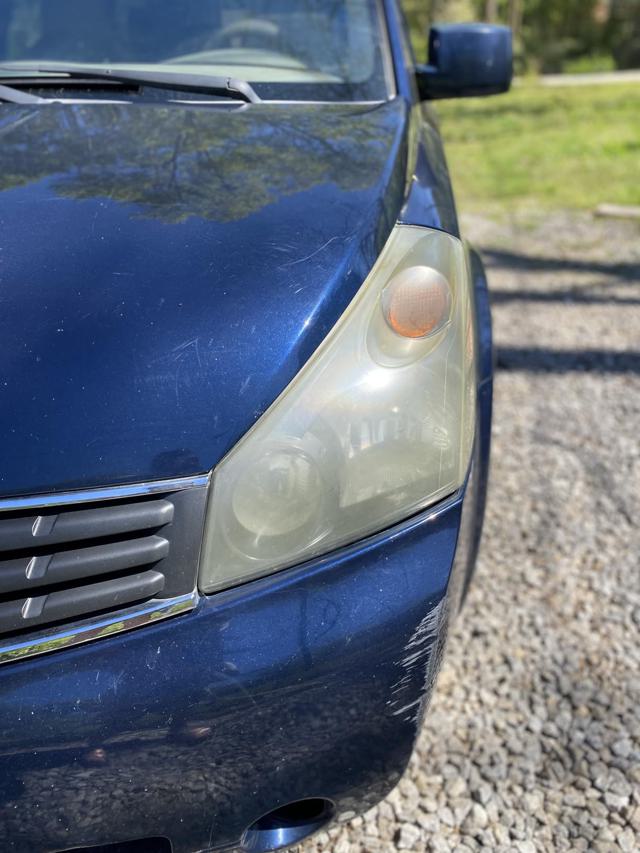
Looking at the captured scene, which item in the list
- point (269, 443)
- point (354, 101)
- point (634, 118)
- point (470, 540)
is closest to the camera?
point (269, 443)

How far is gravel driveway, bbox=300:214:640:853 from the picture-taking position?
5.93 feet

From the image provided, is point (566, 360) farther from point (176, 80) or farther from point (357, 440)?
point (357, 440)

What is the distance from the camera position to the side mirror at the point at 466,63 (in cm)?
285

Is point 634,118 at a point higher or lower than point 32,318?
lower

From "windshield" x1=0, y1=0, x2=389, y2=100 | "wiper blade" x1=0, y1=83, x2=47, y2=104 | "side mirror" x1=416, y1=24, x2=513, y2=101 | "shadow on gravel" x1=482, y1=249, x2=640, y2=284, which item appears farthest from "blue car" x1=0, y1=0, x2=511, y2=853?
"shadow on gravel" x1=482, y1=249, x2=640, y2=284

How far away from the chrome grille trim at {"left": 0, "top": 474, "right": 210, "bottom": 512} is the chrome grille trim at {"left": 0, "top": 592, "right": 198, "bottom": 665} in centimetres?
16

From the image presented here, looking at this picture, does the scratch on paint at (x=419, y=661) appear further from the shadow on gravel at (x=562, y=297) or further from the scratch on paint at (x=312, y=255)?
the shadow on gravel at (x=562, y=297)

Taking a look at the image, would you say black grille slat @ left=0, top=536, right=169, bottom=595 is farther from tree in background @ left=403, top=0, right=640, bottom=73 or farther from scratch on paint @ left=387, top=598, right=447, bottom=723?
tree in background @ left=403, top=0, right=640, bottom=73

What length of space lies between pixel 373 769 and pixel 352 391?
592 millimetres

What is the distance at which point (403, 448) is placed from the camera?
139 centimetres

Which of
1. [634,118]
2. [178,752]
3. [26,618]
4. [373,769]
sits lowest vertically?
[634,118]

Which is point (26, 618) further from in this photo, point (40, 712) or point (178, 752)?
point (178, 752)

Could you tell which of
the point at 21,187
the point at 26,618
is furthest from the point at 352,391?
the point at 21,187

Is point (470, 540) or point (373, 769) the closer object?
point (373, 769)
